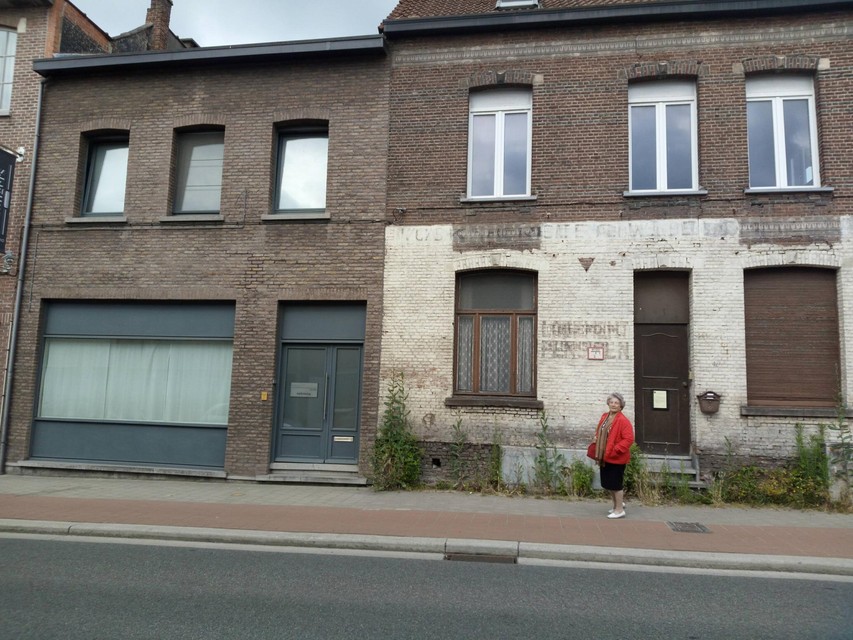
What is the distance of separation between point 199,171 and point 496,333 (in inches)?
257

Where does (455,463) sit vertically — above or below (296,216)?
below

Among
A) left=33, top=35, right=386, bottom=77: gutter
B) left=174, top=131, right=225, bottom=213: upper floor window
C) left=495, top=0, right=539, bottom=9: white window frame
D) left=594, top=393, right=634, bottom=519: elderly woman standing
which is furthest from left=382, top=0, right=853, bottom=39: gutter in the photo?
left=594, top=393, right=634, bottom=519: elderly woman standing

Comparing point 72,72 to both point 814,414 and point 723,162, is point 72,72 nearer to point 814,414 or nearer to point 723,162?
point 723,162

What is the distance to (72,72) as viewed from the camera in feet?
42.7

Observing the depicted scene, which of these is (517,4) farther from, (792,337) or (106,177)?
(106,177)

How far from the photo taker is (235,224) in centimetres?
1216

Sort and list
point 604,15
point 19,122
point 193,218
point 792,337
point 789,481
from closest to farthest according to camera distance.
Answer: point 789,481 → point 792,337 → point 604,15 → point 193,218 → point 19,122

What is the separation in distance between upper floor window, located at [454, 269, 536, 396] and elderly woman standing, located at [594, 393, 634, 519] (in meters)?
2.35

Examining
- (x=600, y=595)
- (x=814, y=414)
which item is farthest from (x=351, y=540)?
(x=814, y=414)

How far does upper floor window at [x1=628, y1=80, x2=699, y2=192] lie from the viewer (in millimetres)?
11258

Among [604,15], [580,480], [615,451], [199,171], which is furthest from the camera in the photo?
[199,171]

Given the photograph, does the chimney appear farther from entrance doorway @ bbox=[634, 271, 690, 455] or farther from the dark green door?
entrance doorway @ bbox=[634, 271, 690, 455]

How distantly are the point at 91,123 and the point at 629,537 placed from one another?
1209 centimetres

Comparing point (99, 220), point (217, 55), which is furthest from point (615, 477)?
point (99, 220)
